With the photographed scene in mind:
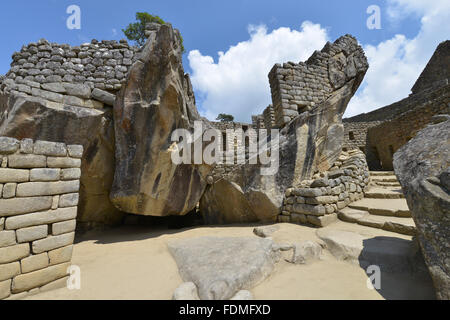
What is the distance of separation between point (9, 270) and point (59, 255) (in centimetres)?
46

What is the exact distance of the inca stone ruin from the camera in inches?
88.1

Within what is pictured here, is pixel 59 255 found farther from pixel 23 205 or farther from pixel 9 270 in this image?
pixel 23 205

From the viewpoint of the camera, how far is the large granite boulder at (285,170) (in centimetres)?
551

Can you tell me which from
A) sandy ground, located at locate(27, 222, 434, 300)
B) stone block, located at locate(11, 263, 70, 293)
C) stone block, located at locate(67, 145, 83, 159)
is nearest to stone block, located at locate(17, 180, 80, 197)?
stone block, located at locate(67, 145, 83, 159)

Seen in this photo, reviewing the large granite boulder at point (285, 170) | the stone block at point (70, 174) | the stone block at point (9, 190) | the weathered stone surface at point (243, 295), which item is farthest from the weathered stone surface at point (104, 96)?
the weathered stone surface at point (243, 295)

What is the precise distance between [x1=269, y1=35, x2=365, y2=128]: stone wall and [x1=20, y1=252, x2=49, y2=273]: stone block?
7016 millimetres

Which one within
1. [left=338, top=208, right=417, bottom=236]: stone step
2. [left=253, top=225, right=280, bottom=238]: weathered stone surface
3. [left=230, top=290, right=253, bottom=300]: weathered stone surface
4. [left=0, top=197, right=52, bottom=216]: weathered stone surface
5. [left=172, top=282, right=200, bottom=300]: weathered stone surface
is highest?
[left=0, top=197, right=52, bottom=216]: weathered stone surface

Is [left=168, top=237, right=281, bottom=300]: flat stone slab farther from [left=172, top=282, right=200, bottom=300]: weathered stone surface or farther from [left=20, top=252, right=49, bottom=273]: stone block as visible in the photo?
[left=20, top=252, right=49, bottom=273]: stone block

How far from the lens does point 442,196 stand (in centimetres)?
176

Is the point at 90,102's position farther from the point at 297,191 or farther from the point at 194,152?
the point at 297,191

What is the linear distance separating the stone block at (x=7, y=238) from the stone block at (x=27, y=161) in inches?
32.5

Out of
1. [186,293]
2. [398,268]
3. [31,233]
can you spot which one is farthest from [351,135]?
[31,233]

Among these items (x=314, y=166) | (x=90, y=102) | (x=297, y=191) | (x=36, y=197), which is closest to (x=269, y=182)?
(x=297, y=191)

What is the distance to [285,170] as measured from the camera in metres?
5.57
